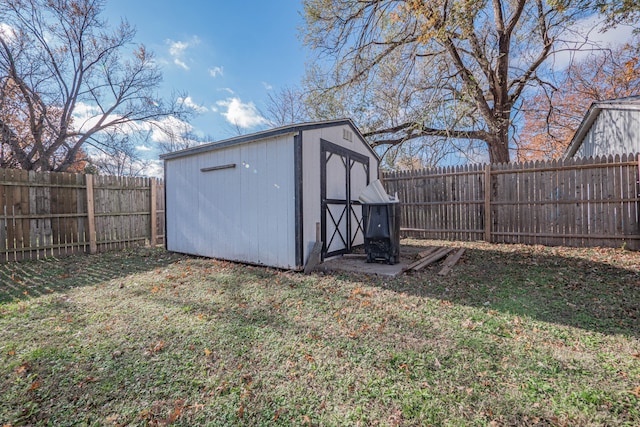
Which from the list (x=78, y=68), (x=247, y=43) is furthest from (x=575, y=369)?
(x=78, y=68)

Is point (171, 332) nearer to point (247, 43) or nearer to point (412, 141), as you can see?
point (412, 141)

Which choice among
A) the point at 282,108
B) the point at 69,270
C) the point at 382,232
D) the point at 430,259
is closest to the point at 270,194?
the point at 382,232

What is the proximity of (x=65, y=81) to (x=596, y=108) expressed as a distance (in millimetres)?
18948

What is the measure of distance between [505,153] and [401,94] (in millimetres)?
4214

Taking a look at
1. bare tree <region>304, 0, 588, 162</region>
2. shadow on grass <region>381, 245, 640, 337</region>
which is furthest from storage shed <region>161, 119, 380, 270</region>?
bare tree <region>304, 0, 588, 162</region>

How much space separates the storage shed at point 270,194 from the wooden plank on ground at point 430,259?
1.68 meters

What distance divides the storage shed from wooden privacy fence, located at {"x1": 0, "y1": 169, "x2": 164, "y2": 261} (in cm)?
160

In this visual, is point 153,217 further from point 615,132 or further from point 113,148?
point 615,132

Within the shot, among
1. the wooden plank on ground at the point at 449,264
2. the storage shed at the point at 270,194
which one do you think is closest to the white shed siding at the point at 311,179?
the storage shed at the point at 270,194

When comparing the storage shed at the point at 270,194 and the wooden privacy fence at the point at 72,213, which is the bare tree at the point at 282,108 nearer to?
the wooden privacy fence at the point at 72,213

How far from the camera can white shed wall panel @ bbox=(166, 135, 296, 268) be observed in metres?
4.88

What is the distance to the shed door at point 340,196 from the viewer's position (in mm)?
5410

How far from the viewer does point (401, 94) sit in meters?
Result: 9.83

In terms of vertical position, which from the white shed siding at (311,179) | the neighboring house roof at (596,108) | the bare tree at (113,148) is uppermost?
the bare tree at (113,148)
